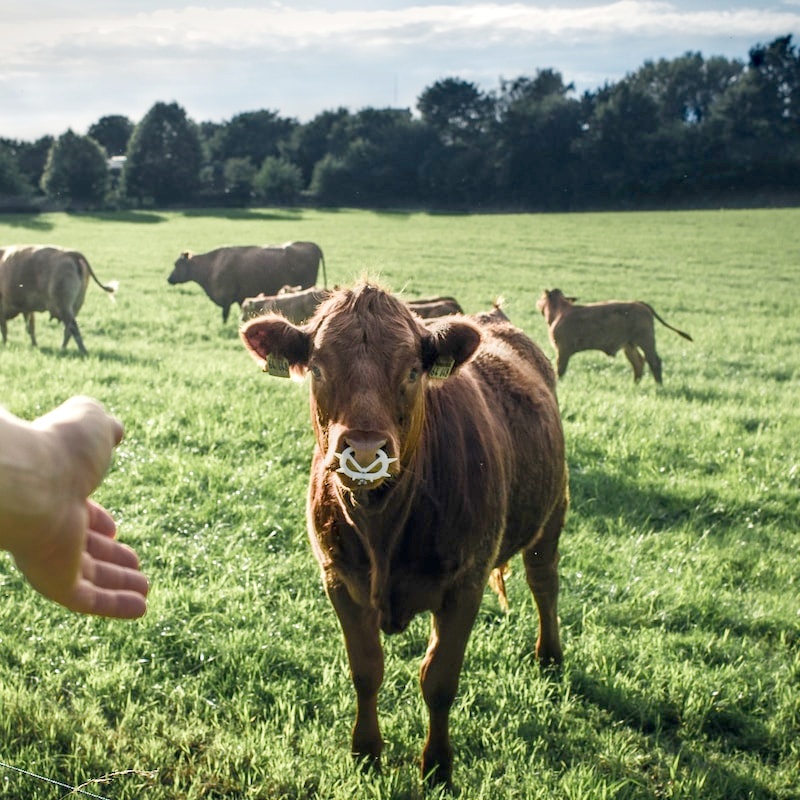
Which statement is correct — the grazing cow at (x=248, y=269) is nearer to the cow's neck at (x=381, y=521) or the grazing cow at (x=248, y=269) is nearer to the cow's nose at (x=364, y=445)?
the cow's neck at (x=381, y=521)

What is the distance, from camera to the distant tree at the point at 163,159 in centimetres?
6919

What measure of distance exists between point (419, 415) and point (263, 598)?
2.03 m

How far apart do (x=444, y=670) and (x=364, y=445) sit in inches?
47.7

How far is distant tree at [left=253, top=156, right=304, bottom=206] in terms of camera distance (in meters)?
69.3

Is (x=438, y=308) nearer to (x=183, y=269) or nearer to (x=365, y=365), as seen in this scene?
(x=365, y=365)

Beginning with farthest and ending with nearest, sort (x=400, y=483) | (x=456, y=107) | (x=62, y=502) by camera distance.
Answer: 1. (x=456, y=107)
2. (x=400, y=483)
3. (x=62, y=502)

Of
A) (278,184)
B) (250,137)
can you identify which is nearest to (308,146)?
(250,137)

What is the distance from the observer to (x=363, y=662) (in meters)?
3.26

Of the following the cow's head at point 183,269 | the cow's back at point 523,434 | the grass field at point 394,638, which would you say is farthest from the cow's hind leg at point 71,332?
the cow's back at point 523,434

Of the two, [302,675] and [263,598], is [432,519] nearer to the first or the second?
[302,675]

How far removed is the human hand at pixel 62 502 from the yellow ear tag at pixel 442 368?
6.19 feet

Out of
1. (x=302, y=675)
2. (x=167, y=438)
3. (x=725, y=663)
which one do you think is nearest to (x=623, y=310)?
(x=167, y=438)

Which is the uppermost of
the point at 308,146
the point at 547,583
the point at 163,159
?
the point at 308,146

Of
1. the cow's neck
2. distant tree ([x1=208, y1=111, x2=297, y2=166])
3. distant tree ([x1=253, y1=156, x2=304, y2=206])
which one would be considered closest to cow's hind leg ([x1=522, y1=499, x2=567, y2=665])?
the cow's neck
